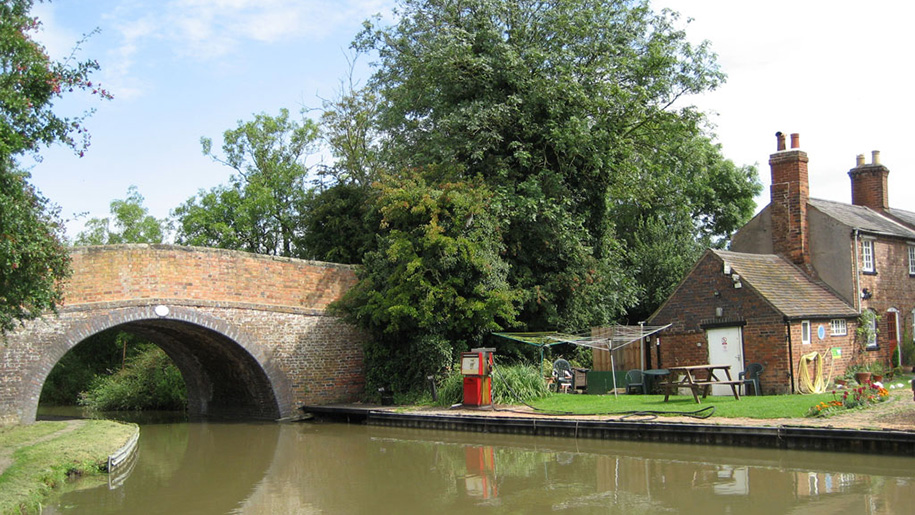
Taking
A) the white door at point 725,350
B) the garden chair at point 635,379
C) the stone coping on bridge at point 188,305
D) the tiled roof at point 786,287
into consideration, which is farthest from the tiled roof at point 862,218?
the stone coping on bridge at point 188,305

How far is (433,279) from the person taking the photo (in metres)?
18.2

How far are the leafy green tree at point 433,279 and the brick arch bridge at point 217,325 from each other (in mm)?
1423

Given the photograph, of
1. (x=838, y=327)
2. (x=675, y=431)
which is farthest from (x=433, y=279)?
(x=838, y=327)

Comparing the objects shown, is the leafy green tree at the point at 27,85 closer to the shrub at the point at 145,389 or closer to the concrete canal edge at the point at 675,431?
the concrete canal edge at the point at 675,431

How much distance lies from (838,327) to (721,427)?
701 cm

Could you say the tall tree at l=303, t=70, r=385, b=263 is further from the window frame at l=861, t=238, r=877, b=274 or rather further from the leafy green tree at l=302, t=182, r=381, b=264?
the window frame at l=861, t=238, r=877, b=274

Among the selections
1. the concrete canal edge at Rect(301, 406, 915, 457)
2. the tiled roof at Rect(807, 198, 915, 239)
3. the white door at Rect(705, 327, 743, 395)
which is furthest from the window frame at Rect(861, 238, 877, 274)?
the concrete canal edge at Rect(301, 406, 915, 457)

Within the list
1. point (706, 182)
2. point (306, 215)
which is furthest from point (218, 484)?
point (706, 182)

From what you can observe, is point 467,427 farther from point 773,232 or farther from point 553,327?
point 773,232

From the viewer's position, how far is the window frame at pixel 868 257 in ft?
60.6

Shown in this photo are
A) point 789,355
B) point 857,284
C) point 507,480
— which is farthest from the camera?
point 857,284

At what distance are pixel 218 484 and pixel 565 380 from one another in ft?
33.0

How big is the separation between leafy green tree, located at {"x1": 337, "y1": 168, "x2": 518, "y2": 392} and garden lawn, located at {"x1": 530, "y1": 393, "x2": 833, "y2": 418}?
247 cm

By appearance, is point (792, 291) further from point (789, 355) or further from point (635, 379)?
point (635, 379)
